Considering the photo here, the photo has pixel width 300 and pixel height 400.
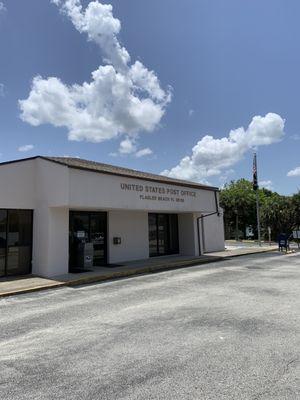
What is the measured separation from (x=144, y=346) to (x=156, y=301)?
3.56 m

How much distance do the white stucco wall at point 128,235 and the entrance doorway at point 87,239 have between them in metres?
0.36

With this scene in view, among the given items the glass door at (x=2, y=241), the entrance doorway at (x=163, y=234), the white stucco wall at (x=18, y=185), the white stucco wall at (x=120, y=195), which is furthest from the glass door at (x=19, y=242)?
the entrance doorway at (x=163, y=234)

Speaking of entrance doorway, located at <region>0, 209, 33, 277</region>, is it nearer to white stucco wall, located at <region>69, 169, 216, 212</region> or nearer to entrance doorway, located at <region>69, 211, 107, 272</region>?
entrance doorway, located at <region>69, 211, 107, 272</region>

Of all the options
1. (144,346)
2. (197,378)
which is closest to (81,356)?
(144,346)

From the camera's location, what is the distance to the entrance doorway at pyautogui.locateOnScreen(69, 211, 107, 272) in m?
15.8

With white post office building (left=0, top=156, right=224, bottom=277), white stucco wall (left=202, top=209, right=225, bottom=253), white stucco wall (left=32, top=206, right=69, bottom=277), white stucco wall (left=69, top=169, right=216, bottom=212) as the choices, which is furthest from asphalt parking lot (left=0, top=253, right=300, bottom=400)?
white stucco wall (left=202, top=209, right=225, bottom=253)

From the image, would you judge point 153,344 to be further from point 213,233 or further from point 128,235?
point 213,233

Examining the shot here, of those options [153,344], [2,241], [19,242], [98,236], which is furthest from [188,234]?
[153,344]

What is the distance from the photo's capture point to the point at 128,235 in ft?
62.0

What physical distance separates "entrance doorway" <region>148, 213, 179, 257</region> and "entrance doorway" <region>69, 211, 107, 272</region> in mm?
3482

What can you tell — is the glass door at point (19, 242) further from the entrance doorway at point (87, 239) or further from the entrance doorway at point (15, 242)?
the entrance doorway at point (87, 239)

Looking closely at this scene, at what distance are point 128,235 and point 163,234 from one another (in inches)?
129

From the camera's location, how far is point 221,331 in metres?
6.55

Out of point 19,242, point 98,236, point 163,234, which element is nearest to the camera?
point 19,242
